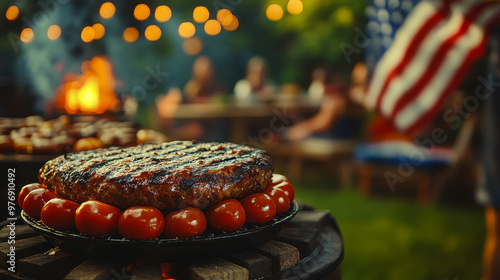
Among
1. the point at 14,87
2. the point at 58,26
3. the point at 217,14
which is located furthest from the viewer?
the point at 217,14

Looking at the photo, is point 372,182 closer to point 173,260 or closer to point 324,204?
point 324,204

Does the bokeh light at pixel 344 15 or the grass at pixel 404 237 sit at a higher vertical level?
the bokeh light at pixel 344 15

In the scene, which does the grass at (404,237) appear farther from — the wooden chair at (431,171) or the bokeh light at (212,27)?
the bokeh light at (212,27)

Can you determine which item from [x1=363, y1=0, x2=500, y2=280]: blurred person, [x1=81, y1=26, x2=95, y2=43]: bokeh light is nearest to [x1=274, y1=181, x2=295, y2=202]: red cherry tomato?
[x1=363, y1=0, x2=500, y2=280]: blurred person

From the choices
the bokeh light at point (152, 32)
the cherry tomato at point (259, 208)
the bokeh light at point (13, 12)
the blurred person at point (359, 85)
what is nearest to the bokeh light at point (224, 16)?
the bokeh light at point (152, 32)

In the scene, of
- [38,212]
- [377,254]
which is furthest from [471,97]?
[38,212]

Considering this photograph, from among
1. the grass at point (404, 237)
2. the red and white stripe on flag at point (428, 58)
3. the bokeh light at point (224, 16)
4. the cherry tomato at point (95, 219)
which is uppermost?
the bokeh light at point (224, 16)

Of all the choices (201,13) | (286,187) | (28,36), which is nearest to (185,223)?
(286,187)
